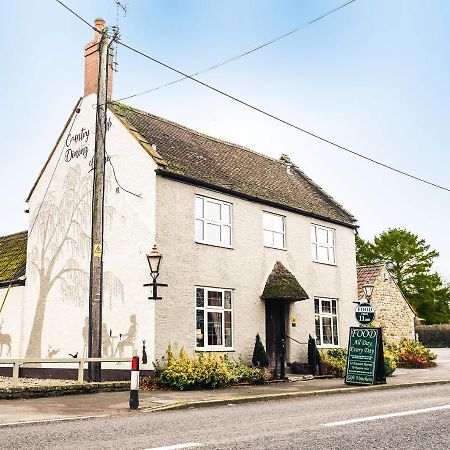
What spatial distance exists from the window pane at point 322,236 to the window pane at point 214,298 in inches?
247

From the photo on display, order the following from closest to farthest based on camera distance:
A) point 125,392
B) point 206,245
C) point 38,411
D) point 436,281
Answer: point 38,411, point 125,392, point 206,245, point 436,281

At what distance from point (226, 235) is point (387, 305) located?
17036 mm

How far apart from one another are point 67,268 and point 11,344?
3.82 m

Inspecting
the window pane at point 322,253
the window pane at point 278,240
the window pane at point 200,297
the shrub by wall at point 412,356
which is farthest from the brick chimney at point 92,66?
the shrub by wall at point 412,356

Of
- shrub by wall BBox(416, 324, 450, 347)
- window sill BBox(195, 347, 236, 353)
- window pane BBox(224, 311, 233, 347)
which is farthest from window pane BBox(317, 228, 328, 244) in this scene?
shrub by wall BBox(416, 324, 450, 347)

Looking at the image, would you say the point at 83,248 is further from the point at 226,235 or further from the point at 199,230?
the point at 226,235

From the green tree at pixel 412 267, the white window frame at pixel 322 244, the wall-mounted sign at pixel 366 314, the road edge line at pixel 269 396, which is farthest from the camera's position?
the green tree at pixel 412 267

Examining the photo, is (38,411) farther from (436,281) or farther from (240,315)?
(436,281)

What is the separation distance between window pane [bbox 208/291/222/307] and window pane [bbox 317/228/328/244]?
628 cm

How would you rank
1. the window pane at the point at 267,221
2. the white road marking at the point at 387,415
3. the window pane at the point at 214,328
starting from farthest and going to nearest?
the window pane at the point at 267,221 → the window pane at the point at 214,328 → the white road marking at the point at 387,415

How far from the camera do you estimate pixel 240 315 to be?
768 inches

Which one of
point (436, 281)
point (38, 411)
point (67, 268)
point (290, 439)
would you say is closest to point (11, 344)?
point (67, 268)

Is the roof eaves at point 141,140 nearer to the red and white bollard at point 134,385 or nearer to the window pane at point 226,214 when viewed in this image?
the window pane at point 226,214

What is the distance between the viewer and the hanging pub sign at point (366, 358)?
1669 centimetres
